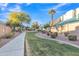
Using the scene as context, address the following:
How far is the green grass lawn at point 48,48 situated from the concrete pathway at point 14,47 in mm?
173

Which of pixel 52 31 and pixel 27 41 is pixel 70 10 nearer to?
pixel 52 31

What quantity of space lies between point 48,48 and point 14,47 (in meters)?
0.72

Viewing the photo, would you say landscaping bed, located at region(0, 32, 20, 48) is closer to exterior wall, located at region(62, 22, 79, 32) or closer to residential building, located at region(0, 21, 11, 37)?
residential building, located at region(0, 21, 11, 37)

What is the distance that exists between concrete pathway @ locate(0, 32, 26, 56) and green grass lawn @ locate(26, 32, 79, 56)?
0.17 meters

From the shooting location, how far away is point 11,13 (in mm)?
6891

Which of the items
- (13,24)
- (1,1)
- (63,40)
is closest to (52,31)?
(63,40)

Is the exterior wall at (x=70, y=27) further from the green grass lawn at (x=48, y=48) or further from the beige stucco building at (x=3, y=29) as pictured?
the beige stucco building at (x=3, y=29)

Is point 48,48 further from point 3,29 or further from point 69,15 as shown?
point 3,29

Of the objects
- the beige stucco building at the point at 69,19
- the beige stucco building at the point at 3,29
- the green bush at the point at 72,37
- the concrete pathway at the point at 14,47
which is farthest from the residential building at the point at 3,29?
the green bush at the point at 72,37

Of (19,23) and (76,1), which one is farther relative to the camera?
(19,23)

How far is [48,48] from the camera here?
266 inches

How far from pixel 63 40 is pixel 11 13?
1.25 meters

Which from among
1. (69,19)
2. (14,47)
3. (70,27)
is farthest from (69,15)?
(14,47)

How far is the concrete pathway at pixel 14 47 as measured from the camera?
664 cm
